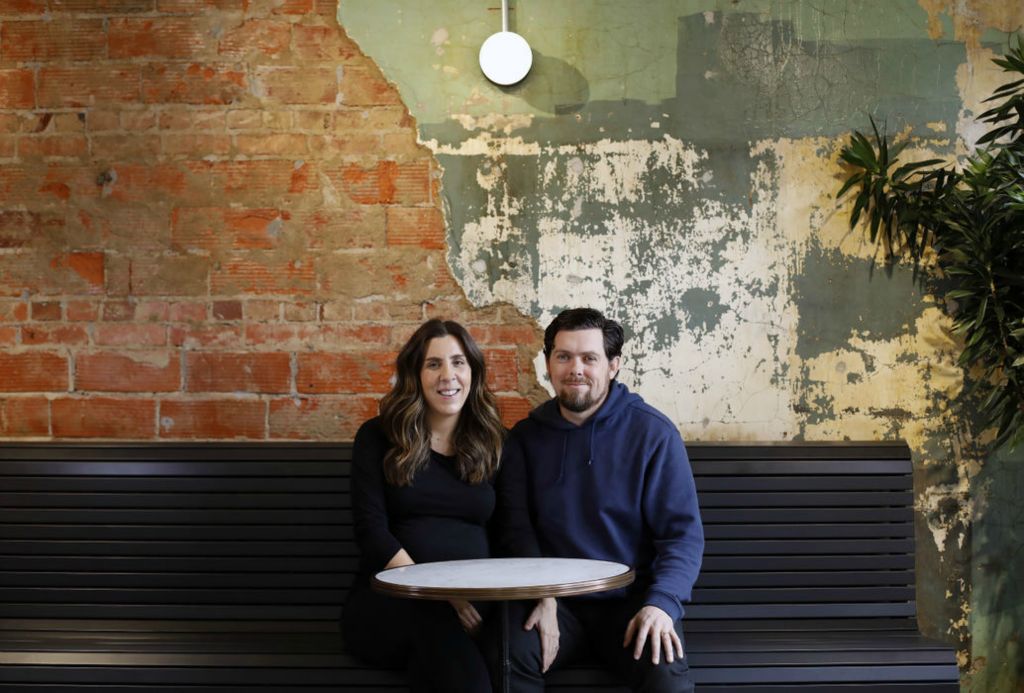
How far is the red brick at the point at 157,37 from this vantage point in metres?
3.98

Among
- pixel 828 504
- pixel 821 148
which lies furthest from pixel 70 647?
pixel 821 148

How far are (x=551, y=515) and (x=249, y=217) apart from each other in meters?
1.76

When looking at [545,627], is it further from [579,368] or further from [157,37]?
[157,37]

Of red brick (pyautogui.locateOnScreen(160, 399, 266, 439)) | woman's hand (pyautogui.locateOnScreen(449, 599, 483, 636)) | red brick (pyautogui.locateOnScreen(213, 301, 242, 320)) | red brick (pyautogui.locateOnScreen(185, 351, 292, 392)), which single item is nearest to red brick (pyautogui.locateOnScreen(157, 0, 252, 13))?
red brick (pyautogui.locateOnScreen(213, 301, 242, 320))

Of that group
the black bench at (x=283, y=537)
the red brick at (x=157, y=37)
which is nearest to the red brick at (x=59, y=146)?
the red brick at (x=157, y=37)

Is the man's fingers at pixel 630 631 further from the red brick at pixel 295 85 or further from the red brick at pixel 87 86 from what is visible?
the red brick at pixel 87 86

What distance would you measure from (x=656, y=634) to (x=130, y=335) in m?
2.44

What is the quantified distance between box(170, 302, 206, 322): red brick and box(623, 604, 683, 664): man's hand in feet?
7.07

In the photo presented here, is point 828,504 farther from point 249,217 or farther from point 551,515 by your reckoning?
point 249,217

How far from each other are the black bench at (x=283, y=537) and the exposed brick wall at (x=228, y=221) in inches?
Answer: 12.7

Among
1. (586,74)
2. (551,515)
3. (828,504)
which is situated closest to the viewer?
(551,515)

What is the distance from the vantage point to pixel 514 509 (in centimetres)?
328

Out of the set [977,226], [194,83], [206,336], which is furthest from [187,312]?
[977,226]

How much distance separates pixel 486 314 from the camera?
3977 millimetres
